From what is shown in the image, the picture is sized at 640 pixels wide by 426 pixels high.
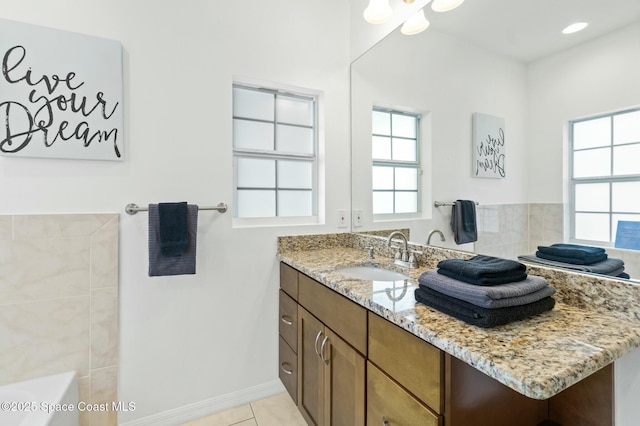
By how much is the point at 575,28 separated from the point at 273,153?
1518 millimetres

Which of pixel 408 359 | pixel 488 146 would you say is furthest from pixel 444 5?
pixel 408 359

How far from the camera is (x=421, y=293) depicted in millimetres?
1008


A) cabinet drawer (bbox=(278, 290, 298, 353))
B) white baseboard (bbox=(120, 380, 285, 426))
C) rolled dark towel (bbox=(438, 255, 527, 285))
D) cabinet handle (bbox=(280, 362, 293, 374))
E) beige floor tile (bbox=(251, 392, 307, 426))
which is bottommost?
beige floor tile (bbox=(251, 392, 307, 426))

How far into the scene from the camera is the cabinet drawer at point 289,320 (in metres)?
1.64

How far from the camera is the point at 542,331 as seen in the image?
0.79 metres

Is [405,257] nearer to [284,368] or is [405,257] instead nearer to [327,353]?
[327,353]

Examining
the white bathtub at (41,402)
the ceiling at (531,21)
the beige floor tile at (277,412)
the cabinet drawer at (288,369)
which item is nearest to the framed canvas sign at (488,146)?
the ceiling at (531,21)

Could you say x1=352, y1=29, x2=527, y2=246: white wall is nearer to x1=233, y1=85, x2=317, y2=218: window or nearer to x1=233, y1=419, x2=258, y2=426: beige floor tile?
x1=233, y1=85, x2=317, y2=218: window

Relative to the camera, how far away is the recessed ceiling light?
98cm

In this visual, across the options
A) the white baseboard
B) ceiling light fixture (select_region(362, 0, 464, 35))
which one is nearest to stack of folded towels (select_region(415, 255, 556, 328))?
ceiling light fixture (select_region(362, 0, 464, 35))

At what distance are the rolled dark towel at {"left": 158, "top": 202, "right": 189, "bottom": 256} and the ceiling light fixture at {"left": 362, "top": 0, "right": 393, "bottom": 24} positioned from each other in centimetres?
154

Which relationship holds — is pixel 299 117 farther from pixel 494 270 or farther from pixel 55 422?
pixel 55 422

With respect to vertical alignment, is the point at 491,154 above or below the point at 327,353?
above

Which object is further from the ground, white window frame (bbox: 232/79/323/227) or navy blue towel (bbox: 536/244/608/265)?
white window frame (bbox: 232/79/323/227)
